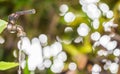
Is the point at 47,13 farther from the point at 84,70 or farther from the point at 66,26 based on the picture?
the point at 84,70

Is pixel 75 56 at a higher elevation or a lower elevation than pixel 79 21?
lower

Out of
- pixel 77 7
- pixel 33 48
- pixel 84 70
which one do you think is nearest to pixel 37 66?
pixel 33 48

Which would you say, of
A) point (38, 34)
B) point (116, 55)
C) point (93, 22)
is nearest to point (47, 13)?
point (38, 34)

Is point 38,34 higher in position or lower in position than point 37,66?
higher

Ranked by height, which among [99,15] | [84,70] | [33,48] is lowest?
[84,70]

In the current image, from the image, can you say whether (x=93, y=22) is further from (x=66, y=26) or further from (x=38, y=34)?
(x=38, y=34)
